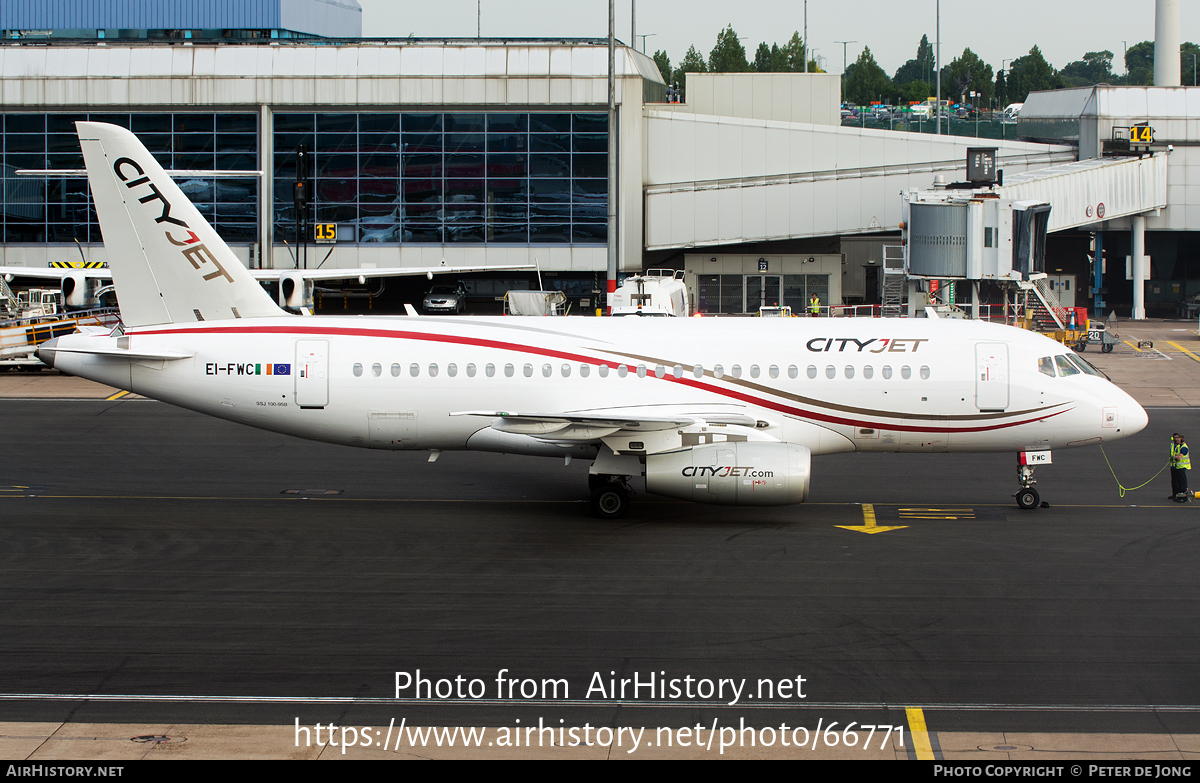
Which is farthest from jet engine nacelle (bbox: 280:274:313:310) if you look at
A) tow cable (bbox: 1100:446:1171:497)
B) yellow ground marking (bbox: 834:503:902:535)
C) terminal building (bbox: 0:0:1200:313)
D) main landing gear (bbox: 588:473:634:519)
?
tow cable (bbox: 1100:446:1171:497)

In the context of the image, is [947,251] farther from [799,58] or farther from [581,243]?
[799,58]

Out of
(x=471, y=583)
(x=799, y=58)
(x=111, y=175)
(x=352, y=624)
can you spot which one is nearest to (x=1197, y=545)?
(x=471, y=583)

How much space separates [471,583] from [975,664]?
8.06 m

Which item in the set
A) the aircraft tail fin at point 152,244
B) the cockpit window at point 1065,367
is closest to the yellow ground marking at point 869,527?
the cockpit window at point 1065,367

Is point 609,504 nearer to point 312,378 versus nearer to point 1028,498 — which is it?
point 312,378

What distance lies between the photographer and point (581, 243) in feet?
210

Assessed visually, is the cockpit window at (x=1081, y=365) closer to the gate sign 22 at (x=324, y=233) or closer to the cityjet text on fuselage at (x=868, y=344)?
the cityjet text on fuselage at (x=868, y=344)

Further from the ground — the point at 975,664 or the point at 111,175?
the point at 111,175

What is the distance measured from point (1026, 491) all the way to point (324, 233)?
4554cm

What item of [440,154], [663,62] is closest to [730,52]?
[663,62]

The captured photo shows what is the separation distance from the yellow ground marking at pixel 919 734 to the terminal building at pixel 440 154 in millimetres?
50609

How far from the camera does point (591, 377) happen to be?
23.5 metres

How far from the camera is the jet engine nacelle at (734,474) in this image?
2152 centimetres

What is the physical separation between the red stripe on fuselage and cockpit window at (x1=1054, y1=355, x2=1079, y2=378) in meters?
0.81
